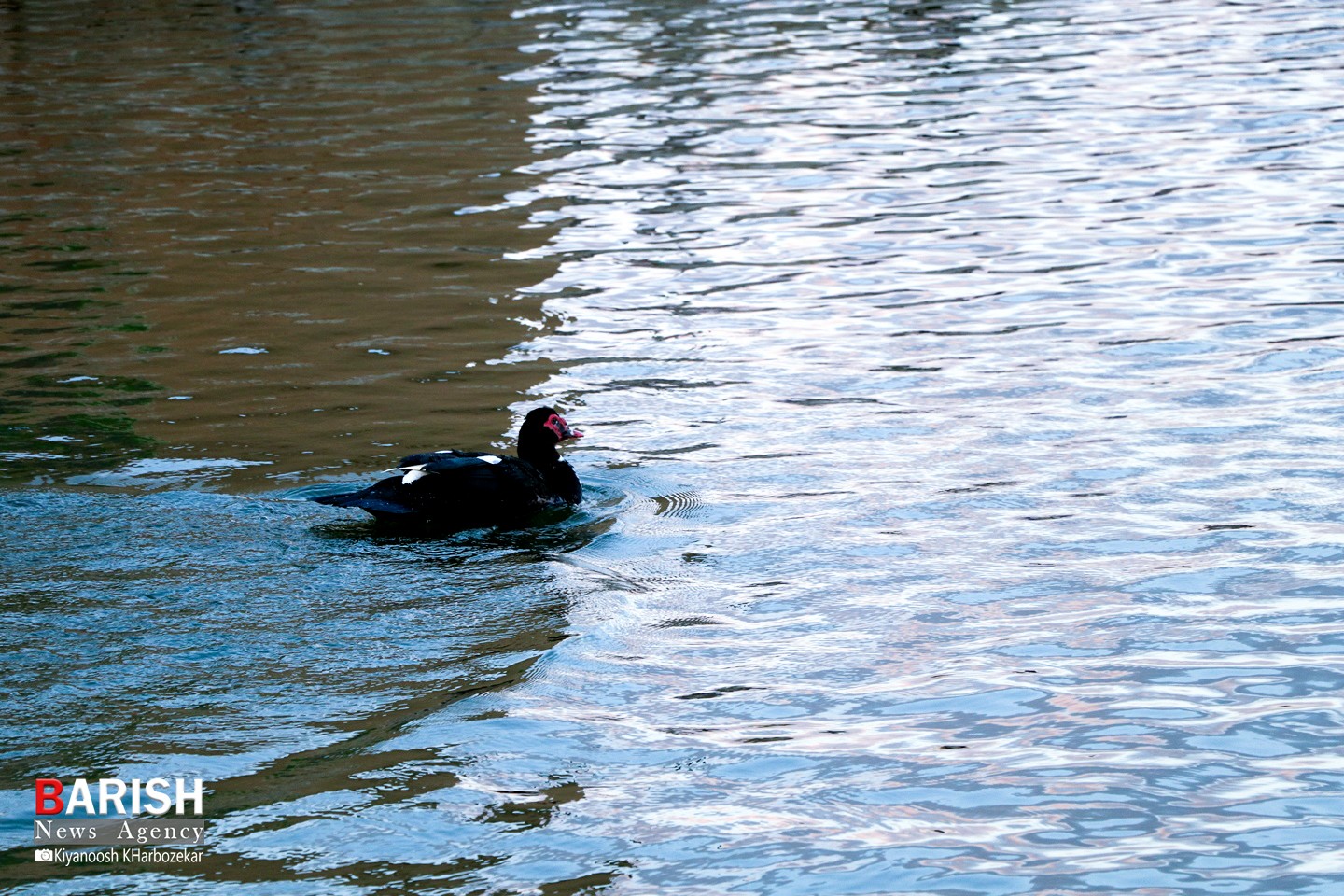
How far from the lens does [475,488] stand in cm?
912

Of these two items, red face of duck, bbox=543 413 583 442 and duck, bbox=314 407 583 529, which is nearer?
duck, bbox=314 407 583 529

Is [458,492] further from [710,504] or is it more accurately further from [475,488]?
[710,504]

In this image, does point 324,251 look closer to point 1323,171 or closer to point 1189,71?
point 1323,171

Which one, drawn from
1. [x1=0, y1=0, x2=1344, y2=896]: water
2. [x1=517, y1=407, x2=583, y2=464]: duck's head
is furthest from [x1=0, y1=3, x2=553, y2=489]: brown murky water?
[x1=517, y1=407, x2=583, y2=464]: duck's head

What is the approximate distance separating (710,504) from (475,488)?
1344 millimetres

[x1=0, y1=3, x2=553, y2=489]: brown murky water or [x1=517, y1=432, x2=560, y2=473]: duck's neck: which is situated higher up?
[x1=0, y1=3, x2=553, y2=489]: brown murky water

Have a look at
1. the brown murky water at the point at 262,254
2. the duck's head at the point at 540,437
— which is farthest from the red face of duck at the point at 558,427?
the brown murky water at the point at 262,254

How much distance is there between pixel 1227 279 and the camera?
45.2ft

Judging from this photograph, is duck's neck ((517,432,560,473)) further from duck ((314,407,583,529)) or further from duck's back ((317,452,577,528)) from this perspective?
duck's back ((317,452,577,528))

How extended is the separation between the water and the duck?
0.53 feet

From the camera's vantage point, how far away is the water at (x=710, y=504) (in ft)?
20.0

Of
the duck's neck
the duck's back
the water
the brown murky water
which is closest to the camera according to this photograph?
the water

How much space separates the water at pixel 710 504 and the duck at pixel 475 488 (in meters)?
0.16

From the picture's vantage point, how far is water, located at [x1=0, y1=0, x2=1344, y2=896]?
240 inches
